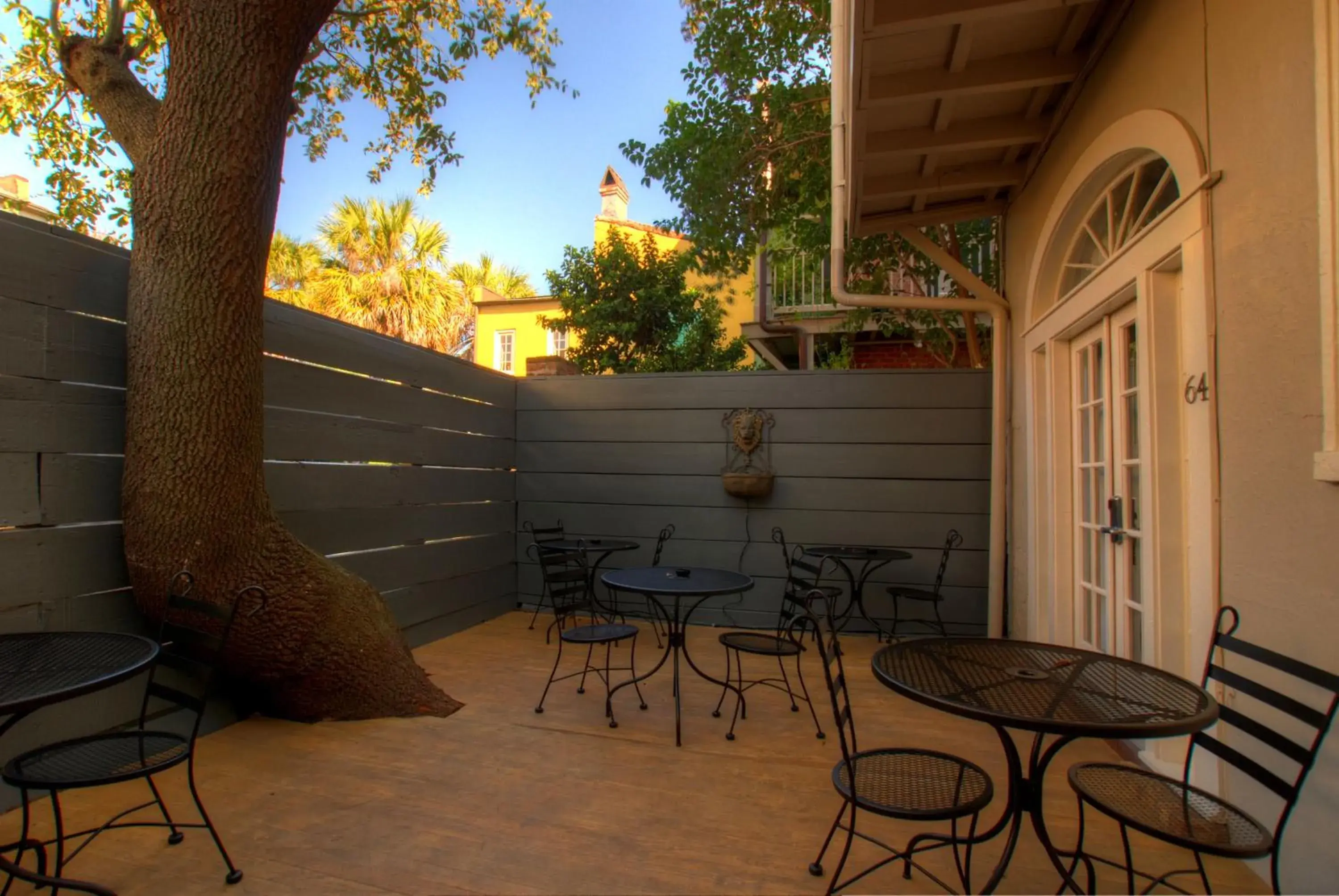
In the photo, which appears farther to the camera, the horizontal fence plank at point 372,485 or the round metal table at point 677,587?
the horizontal fence plank at point 372,485

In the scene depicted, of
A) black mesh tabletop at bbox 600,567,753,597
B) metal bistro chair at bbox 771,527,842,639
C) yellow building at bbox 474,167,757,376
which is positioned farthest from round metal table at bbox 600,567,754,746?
yellow building at bbox 474,167,757,376

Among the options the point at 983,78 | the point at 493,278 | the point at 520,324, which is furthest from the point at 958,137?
the point at 493,278

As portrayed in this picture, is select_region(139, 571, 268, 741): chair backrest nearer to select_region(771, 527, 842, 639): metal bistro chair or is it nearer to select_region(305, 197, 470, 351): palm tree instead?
select_region(771, 527, 842, 639): metal bistro chair

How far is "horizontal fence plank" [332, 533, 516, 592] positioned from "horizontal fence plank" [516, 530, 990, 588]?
345 millimetres

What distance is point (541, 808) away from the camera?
2.37 metres

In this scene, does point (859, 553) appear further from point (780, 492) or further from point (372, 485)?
point (372, 485)

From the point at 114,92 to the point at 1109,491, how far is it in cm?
477

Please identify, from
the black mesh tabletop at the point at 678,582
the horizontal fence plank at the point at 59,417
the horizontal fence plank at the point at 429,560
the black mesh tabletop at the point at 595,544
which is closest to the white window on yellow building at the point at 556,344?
the horizontal fence plank at the point at 429,560

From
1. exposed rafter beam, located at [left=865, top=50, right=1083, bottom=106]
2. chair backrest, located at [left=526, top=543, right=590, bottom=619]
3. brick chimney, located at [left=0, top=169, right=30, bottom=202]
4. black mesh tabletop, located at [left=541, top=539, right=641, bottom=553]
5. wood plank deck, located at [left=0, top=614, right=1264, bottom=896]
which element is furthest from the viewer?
brick chimney, located at [left=0, top=169, right=30, bottom=202]

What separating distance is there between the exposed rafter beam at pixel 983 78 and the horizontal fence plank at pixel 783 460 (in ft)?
8.00

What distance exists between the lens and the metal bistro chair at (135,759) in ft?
5.61

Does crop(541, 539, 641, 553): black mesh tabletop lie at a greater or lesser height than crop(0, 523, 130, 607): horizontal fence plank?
lesser

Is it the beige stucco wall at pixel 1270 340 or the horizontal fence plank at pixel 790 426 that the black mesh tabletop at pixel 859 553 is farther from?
the beige stucco wall at pixel 1270 340

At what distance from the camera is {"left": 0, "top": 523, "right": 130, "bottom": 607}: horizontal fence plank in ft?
7.60
